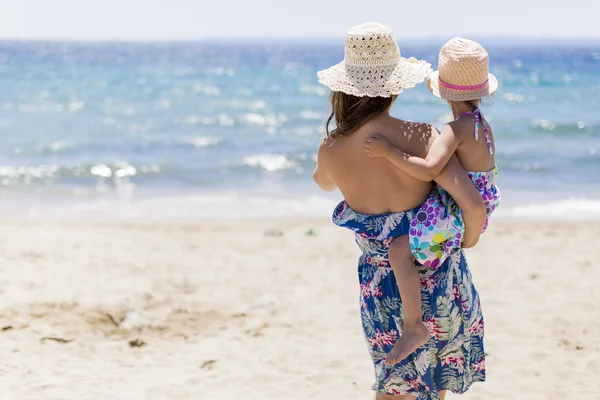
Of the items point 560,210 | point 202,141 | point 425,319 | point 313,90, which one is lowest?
point 313,90

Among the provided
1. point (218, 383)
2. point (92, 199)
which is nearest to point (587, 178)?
point (92, 199)

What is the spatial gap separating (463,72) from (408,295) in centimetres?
75

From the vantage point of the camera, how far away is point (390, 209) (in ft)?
8.38

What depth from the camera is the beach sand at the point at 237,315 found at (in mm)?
4414

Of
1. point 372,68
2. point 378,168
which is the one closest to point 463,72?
point 372,68

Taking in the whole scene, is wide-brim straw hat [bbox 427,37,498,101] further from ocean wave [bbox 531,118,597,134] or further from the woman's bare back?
ocean wave [bbox 531,118,597,134]

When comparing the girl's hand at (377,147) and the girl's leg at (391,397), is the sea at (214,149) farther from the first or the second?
the girl's leg at (391,397)

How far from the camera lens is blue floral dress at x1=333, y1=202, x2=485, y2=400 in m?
2.59

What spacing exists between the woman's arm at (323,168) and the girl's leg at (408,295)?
34 centimetres

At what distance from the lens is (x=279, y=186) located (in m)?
11.5

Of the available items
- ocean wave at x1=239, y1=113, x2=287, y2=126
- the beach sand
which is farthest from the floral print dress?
ocean wave at x1=239, y1=113, x2=287, y2=126

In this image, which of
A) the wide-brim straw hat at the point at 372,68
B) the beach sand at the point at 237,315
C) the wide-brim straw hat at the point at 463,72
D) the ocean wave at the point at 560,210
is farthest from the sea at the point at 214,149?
the beach sand at the point at 237,315

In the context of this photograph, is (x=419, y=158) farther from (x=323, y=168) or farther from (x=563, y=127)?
(x=563, y=127)

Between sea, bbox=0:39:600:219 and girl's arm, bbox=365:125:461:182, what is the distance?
0.24 meters
